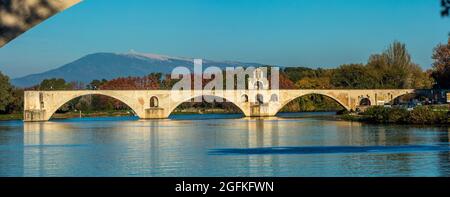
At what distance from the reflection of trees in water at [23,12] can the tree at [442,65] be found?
47450 mm

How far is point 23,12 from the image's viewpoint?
4168 millimetres

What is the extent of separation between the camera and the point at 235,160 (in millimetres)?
17359

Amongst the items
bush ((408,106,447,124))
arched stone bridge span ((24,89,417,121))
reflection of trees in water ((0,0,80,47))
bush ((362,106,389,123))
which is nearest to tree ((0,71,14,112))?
arched stone bridge span ((24,89,417,121))

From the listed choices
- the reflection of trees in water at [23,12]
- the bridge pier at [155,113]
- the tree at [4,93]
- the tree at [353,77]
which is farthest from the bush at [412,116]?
the reflection of trees in water at [23,12]

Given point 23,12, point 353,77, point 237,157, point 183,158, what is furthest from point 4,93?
point 23,12

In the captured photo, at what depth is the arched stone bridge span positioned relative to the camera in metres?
55.7

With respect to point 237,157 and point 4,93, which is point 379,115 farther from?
point 4,93

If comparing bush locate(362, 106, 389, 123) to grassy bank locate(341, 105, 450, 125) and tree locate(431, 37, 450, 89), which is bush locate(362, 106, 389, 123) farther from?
tree locate(431, 37, 450, 89)

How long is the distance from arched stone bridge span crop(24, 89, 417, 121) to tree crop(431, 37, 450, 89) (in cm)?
706

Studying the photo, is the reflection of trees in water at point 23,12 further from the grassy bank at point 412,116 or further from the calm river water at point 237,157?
the grassy bank at point 412,116

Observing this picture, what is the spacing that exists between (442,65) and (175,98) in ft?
67.3

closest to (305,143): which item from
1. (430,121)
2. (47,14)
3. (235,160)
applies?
(235,160)
